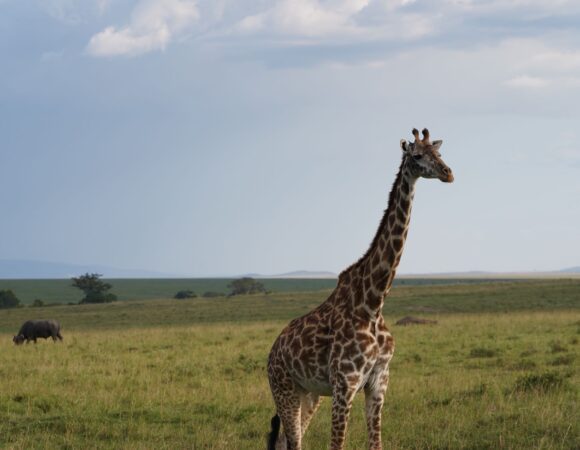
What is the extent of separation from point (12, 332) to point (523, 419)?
106ft

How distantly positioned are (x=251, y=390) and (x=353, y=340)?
7709 mm

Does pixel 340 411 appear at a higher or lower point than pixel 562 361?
higher

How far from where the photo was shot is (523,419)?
1058cm

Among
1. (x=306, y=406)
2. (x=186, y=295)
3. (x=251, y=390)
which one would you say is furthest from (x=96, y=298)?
(x=306, y=406)

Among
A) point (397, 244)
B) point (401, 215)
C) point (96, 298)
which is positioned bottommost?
point (96, 298)

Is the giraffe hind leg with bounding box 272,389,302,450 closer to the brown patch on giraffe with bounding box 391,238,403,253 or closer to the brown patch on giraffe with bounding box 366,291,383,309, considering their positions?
the brown patch on giraffe with bounding box 366,291,383,309

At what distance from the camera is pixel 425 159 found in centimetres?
681

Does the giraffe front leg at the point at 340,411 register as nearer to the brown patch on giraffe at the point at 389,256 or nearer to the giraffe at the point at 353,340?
the giraffe at the point at 353,340

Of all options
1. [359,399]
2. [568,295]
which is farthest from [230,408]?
[568,295]

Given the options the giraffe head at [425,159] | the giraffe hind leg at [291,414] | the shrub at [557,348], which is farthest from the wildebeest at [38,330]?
the giraffe head at [425,159]

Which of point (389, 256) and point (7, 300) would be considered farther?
point (7, 300)

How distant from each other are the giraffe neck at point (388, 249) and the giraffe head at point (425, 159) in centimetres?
28

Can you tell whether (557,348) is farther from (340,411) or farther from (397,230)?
(340,411)

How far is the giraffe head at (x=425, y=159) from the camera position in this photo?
6.62 m
